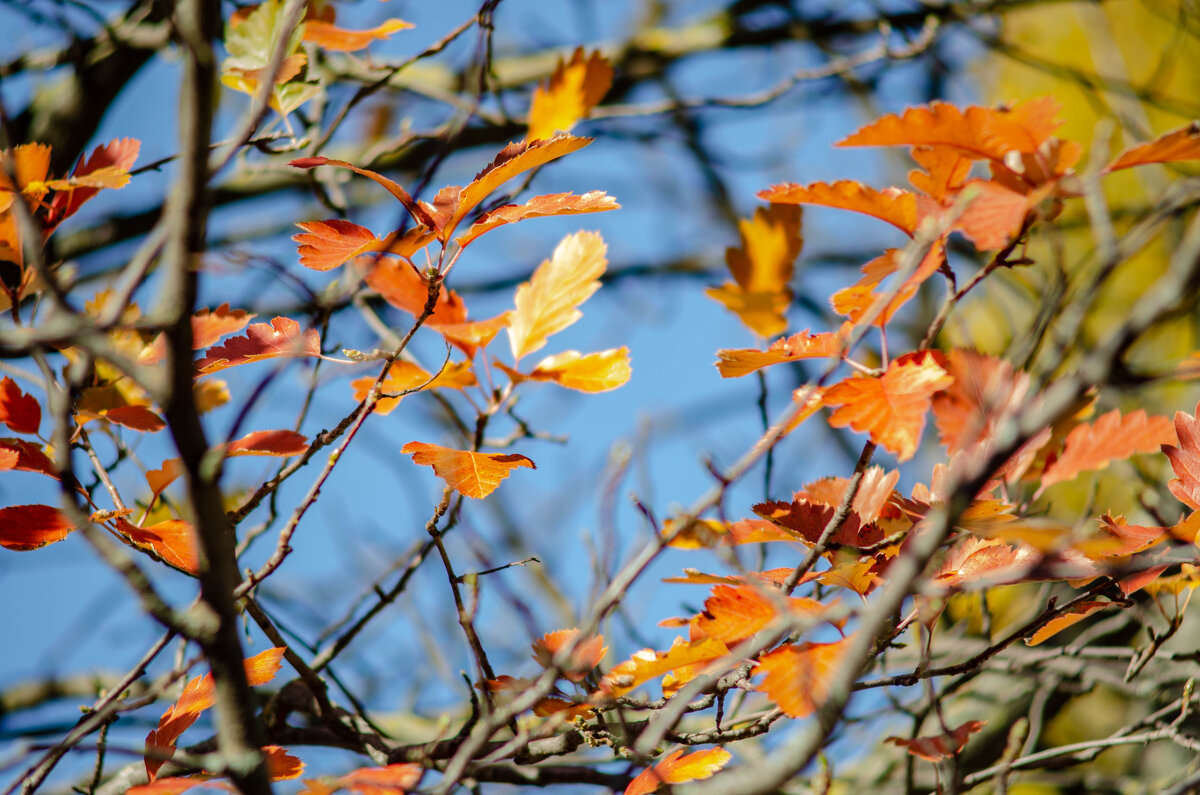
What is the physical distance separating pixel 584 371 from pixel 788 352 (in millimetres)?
266

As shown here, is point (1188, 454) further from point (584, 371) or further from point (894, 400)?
point (584, 371)

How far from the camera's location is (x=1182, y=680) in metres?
1.23

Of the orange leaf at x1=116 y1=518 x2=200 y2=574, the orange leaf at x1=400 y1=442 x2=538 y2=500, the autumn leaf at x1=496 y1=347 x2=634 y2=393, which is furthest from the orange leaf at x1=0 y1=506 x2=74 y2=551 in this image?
the autumn leaf at x1=496 y1=347 x2=634 y2=393

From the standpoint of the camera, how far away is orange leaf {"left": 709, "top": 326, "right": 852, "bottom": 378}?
70cm

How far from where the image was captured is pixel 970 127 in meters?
0.64

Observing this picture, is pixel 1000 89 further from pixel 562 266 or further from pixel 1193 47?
pixel 562 266

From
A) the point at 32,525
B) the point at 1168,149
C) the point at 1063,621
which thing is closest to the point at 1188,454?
the point at 1063,621

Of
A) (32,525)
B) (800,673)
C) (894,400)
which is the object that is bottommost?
(800,673)

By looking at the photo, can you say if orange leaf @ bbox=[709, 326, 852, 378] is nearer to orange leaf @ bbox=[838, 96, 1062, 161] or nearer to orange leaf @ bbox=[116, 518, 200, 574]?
orange leaf @ bbox=[838, 96, 1062, 161]

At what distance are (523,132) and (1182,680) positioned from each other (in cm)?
159

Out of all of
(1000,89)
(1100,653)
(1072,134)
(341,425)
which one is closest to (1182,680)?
(1100,653)

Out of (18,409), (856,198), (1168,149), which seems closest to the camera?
(1168,149)

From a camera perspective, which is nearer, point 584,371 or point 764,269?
point 584,371

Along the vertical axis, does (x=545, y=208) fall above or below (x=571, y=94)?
below
